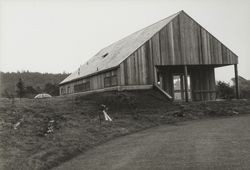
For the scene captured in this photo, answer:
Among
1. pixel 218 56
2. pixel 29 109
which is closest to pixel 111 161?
pixel 29 109

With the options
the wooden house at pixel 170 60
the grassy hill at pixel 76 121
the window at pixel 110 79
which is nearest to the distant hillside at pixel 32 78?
the wooden house at pixel 170 60

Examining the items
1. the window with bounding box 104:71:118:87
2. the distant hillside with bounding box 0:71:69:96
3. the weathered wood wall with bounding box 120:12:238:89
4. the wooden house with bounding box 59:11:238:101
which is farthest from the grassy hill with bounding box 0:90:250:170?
the distant hillside with bounding box 0:71:69:96

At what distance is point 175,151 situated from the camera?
12594 mm

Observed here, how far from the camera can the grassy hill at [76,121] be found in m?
14.3

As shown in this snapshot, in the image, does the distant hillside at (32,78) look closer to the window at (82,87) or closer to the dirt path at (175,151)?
the window at (82,87)

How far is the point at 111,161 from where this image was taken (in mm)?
12055

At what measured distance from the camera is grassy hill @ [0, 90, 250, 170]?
14281 millimetres

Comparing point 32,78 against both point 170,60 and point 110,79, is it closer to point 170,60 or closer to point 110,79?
point 110,79

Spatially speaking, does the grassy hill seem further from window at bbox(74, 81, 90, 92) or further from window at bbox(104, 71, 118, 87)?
window at bbox(74, 81, 90, 92)

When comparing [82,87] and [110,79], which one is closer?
[110,79]

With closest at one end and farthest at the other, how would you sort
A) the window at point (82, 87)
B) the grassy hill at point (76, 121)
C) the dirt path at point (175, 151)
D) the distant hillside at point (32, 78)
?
the dirt path at point (175, 151) < the grassy hill at point (76, 121) < the window at point (82, 87) < the distant hillside at point (32, 78)

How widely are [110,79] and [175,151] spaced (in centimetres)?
1864

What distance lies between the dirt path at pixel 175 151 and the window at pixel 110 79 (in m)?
13.2

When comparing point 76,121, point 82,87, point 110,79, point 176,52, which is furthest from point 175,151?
point 82,87
